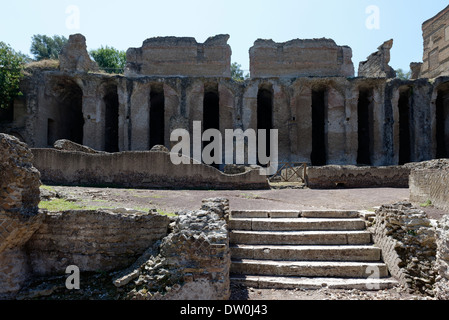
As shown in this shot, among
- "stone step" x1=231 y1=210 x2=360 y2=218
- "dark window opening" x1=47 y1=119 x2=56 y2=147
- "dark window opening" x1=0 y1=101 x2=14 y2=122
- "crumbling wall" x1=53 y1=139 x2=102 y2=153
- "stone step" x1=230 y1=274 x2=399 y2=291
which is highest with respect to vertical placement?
"dark window opening" x1=0 y1=101 x2=14 y2=122

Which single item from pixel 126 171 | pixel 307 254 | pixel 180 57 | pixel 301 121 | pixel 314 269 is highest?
pixel 180 57

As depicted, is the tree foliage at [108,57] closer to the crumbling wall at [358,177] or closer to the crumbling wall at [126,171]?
the crumbling wall at [126,171]

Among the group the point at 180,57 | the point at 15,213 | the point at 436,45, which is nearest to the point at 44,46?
the point at 180,57

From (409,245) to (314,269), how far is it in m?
1.58

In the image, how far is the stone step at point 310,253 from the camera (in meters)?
4.66

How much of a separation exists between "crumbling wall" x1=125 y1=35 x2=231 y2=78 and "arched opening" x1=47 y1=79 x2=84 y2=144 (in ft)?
15.7

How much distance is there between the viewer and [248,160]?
1708 centimetres

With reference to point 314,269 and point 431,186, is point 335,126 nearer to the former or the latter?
Answer: point 431,186

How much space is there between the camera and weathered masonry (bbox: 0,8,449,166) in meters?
18.2

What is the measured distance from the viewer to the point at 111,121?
21.2 m

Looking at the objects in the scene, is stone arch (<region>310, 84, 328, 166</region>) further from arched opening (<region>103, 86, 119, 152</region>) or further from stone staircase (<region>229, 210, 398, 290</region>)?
stone staircase (<region>229, 210, 398, 290</region>)

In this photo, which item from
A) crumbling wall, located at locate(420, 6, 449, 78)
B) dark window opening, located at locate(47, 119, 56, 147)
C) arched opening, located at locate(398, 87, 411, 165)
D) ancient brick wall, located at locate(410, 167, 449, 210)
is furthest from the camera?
crumbling wall, located at locate(420, 6, 449, 78)

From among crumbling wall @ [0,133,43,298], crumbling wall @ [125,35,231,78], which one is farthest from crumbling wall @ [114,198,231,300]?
crumbling wall @ [125,35,231,78]

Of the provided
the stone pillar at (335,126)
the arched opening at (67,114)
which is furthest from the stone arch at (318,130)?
the arched opening at (67,114)
